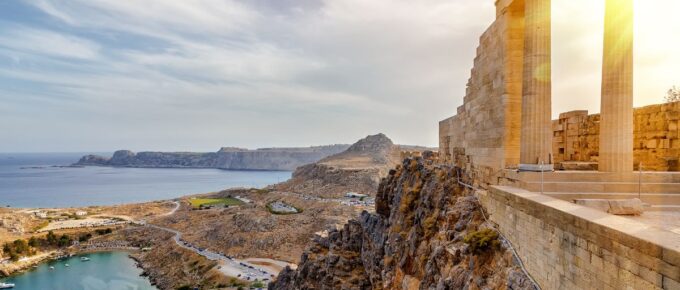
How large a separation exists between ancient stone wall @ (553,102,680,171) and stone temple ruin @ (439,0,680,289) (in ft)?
0.10

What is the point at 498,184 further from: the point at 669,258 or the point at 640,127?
the point at 669,258

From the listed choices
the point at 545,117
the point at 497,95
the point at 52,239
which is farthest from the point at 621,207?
the point at 52,239

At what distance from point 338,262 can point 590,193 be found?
17.0m

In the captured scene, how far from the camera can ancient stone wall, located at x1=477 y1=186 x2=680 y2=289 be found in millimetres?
4816

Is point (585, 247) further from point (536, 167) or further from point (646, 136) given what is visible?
point (646, 136)

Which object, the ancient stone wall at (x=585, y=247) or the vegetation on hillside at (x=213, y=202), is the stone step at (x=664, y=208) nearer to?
the ancient stone wall at (x=585, y=247)

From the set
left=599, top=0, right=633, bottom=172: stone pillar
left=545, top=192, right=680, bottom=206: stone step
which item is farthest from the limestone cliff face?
left=599, top=0, right=633, bottom=172: stone pillar

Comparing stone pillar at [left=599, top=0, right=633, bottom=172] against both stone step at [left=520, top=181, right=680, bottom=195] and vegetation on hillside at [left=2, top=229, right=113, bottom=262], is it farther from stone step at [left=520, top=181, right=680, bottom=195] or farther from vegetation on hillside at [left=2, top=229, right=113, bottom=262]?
vegetation on hillside at [left=2, top=229, right=113, bottom=262]

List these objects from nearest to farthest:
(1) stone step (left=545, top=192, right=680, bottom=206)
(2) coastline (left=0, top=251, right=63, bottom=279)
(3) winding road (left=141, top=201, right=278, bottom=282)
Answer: (1) stone step (left=545, top=192, right=680, bottom=206) → (3) winding road (left=141, top=201, right=278, bottom=282) → (2) coastline (left=0, top=251, right=63, bottom=279)

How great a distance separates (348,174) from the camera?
98188mm

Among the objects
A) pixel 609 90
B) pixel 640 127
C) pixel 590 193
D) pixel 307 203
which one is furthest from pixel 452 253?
pixel 307 203

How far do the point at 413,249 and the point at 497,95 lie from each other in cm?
686

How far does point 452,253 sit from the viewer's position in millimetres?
11422

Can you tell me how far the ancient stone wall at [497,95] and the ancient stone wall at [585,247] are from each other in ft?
9.36
